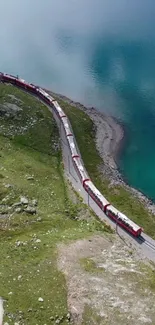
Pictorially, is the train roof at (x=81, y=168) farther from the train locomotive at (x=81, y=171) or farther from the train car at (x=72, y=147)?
the train car at (x=72, y=147)

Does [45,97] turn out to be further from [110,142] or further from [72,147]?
[72,147]

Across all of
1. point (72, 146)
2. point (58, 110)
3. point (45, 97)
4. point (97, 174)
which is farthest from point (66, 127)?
point (97, 174)

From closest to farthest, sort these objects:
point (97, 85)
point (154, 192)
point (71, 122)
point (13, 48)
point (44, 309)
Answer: point (44, 309) < point (154, 192) < point (71, 122) < point (97, 85) < point (13, 48)

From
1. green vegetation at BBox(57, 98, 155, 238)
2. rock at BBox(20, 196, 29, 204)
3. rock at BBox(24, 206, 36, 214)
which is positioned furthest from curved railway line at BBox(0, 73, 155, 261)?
rock at BBox(20, 196, 29, 204)

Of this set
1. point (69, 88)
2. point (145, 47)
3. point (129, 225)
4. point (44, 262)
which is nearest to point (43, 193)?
point (129, 225)

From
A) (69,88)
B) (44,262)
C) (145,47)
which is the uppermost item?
(145,47)

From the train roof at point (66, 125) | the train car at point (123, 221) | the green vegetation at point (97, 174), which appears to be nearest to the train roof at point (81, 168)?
the green vegetation at point (97, 174)

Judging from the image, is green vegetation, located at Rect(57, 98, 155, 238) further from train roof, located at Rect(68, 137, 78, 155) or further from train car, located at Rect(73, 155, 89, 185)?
train car, located at Rect(73, 155, 89, 185)

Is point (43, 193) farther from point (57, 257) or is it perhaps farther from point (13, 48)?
point (13, 48)
